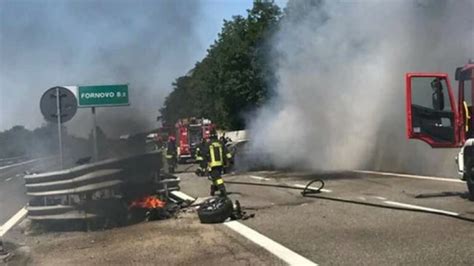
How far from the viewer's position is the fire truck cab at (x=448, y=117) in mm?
9547

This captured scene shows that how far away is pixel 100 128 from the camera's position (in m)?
12.3

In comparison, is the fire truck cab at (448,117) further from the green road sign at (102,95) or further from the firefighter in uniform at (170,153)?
the firefighter in uniform at (170,153)

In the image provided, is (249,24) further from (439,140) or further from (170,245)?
(170,245)

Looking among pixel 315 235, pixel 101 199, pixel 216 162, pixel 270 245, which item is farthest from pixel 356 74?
pixel 270 245

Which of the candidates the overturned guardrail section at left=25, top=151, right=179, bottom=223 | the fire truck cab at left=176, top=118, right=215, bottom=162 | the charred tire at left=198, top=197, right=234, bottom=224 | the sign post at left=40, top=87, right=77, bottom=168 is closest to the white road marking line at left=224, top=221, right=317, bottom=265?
the charred tire at left=198, top=197, right=234, bottom=224

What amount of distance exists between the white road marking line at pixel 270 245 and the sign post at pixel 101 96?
4.51 meters

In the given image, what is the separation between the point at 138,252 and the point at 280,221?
2339 millimetres

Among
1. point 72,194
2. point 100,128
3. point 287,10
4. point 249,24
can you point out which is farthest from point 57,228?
point 249,24

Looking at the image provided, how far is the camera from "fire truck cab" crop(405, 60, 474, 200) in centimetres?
955

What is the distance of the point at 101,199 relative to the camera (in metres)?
8.49

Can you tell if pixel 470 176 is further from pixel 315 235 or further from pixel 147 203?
pixel 147 203

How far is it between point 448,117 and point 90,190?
18.6 ft

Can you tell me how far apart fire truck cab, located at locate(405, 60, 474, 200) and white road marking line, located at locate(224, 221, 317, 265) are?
11.7ft

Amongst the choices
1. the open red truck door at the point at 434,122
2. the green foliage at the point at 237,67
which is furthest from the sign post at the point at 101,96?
the green foliage at the point at 237,67
